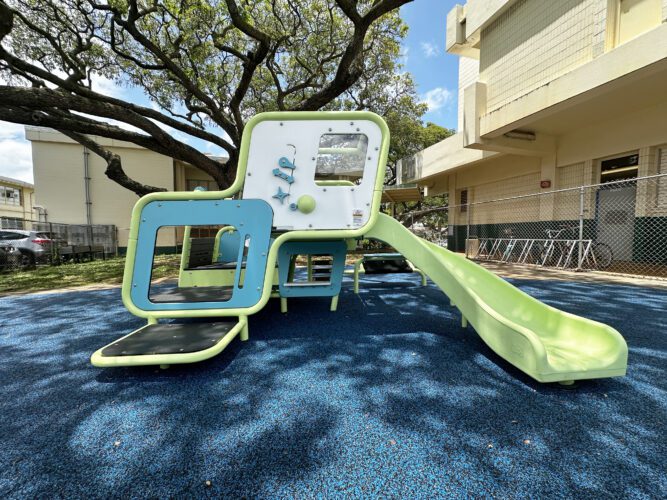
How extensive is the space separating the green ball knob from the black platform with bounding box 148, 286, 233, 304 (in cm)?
100

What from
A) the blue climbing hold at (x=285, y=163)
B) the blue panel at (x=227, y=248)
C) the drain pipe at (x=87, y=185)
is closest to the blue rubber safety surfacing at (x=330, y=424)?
the blue climbing hold at (x=285, y=163)

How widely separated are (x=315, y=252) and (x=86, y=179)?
589 inches

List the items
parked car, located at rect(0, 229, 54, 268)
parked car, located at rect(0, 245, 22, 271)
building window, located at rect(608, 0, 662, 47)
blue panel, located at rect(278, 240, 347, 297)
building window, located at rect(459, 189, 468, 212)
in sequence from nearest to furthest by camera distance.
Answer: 1. blue panel, located at rect(278, 240, 347, 297)
2. building window, located at rect(608, 0, 662, 47)
3. parked car, located at rect(0, 245, 22, 271)
4. parked car, located at rect(0, 229, 54, 268)
5. building window, located at rect(459, 189, 468, 212)

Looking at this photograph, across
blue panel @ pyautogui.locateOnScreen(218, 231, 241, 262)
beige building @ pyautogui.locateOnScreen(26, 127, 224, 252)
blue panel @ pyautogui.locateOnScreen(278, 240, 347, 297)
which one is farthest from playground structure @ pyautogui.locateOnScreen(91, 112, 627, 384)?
beige building @ pyautogui.locateOnScreen(26, 127, 224, 252)

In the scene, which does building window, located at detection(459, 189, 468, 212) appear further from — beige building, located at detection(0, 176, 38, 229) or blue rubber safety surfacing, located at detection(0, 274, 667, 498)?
beige building, located at detection(0, 176, 38, 229)

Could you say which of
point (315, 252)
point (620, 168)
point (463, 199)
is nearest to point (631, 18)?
point (620, 168)

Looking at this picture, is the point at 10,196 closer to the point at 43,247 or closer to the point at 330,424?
the point at 43,247

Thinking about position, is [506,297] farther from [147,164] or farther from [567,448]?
[147,164]

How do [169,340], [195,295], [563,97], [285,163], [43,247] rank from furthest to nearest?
[43,247]
[563,97]
[195,295]
[285,163]
[169,340]

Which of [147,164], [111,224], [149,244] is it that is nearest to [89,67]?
[147,164]

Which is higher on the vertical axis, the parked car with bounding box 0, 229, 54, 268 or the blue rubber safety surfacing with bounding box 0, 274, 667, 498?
the parked car with bounding box 0, 229, 54, 268

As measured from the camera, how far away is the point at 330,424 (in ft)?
4.85

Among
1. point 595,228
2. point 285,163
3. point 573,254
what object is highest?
point 285,163

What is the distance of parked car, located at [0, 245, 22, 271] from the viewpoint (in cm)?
798
